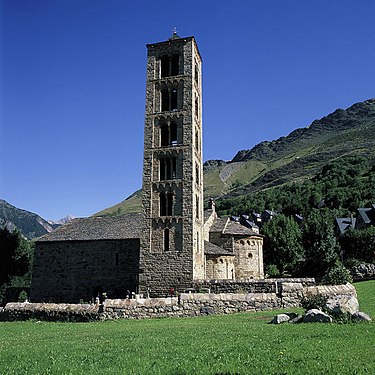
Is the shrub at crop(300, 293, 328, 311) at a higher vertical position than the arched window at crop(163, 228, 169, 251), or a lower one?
lower

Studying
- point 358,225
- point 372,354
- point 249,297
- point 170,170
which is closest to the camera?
point 372,354

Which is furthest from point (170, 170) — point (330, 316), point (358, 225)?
point (358, 225)

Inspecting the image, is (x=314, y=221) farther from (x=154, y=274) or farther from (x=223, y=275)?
(x=154, y=274)

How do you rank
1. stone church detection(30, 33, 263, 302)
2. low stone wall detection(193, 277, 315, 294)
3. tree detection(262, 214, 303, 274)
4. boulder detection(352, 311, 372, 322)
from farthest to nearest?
tree detection(262, 214, 303, 274) → stone church detection(30, 33, 263, 302) → low stone wall detection(193, 277, 315, 294) → boulder detection(352, 311, 372, 322)

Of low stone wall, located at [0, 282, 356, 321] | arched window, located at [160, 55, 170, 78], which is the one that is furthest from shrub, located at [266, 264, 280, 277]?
low stone wall, located at [0, 282, 356, 321]

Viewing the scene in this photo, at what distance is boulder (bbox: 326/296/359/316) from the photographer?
38.1ft

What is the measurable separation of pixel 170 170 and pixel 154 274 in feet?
29.0

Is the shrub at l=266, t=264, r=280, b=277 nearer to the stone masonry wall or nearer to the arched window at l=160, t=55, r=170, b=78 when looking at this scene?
the stone masonry wall

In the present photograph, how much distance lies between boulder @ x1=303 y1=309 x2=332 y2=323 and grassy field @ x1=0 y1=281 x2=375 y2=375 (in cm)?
64

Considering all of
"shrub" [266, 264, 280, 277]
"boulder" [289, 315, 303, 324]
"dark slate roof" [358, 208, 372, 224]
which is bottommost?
"boulder" [289, 315, 303, 324]

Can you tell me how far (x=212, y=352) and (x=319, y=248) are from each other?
44.7 meters

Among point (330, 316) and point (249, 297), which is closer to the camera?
point (330, 316)

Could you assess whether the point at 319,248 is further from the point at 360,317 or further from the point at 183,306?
the point at 360,317

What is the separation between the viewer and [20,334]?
14.2 m
